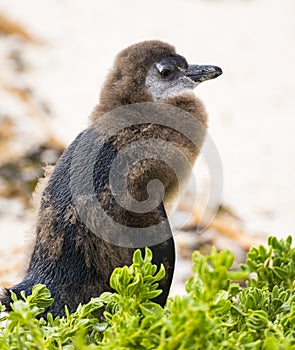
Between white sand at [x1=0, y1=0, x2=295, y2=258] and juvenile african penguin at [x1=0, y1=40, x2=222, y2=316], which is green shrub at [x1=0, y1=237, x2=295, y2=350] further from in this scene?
white sand at [x1=0, y1=0, x2=295, y2=258]

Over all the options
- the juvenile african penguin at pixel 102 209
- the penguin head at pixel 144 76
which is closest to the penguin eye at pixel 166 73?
the penguin head at pixel 144 76

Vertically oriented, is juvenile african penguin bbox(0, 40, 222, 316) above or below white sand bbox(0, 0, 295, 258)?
below

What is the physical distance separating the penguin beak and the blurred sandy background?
1258 millimetres

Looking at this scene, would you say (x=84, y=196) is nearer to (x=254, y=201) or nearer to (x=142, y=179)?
(x=142, y=179)

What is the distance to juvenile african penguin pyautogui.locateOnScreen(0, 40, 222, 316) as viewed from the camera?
230cm

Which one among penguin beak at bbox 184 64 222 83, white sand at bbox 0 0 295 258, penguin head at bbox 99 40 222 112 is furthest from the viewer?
white sand at bbox 0 0 295 258

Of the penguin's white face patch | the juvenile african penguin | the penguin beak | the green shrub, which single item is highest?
the penguin beak

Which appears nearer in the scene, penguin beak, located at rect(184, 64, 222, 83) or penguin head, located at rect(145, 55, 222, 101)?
penguin head, located at rect(145, 55, 222, 101)

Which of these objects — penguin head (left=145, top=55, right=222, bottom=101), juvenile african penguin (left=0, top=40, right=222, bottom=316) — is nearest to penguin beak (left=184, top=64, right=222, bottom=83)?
penguin head (left=145, top=55, right=222, bottom=101)

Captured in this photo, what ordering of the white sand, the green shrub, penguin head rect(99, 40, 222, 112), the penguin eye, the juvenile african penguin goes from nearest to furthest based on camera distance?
the green shrub
the juvenile african penguin
penguin head rect(99, 40, 222, 112)
the penguin eye
the white sand

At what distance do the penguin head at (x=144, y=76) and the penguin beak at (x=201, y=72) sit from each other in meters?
0.02

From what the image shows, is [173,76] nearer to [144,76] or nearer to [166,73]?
[166,73]

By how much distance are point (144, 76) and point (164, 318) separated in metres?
1.42

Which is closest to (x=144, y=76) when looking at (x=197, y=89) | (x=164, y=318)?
(x=164, y=318)
